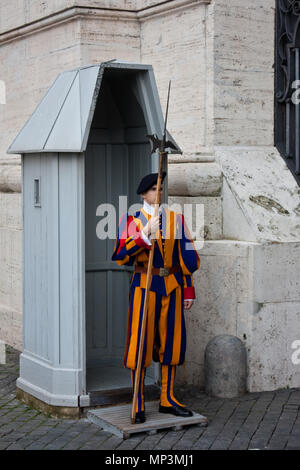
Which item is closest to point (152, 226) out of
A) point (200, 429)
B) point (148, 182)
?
point (148, 182)

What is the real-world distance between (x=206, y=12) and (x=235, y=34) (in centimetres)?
30

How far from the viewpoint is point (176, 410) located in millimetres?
5992

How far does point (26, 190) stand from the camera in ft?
21.8

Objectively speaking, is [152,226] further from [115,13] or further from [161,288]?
[115,13]

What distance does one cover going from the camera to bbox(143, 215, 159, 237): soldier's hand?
574cm

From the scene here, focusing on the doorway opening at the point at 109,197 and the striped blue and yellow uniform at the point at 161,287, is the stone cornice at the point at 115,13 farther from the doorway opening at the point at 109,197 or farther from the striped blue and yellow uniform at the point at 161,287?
the striped blue and yellow uniform at the point at 161,287

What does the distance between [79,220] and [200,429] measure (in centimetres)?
163

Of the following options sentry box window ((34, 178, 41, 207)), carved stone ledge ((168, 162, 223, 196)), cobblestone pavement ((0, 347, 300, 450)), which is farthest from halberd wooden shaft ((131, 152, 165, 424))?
carved stone ledge ((168, 162, 223, 196))

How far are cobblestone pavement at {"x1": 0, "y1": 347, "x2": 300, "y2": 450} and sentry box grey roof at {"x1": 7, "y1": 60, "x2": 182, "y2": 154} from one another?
1878 millimetres
